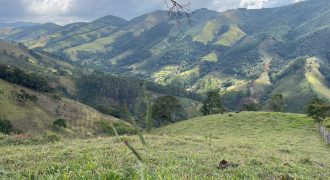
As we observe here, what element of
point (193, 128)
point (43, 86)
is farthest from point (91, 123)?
point (193, 128)

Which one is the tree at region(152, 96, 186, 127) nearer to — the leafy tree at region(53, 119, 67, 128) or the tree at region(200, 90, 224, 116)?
the tree at region(200, 90, 224, 116)

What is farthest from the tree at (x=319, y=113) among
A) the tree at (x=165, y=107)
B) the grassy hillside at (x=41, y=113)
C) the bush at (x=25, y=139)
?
the grassy hillside at (x=41, y=113)

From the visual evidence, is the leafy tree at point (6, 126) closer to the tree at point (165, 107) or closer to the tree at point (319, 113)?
the tree at point (165, 107)

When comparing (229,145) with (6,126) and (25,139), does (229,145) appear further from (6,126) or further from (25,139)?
(6,126)

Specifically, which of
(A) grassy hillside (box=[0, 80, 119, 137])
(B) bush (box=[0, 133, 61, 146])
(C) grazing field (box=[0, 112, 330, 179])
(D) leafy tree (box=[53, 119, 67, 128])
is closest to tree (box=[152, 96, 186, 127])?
(C) grazing field (box=[0, 112, 330, 179])

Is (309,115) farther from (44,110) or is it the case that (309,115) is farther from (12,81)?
(12,81)

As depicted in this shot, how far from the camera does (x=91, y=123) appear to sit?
607ft

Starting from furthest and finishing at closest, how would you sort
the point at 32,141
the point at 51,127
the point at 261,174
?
1. the point at 51,127
2. the point at 32,141
3. the point at 261,174

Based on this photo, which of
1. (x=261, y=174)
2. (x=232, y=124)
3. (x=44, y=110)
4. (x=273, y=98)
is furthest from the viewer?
(x=44, y=110)

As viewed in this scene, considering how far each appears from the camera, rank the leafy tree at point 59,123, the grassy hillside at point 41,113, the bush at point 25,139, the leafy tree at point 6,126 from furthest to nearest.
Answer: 1. the leafy tree at point 59,123
2. the grassy hillside at point 41,113
3. the leafy tree at point 6,126
4. the bush at point 25,139

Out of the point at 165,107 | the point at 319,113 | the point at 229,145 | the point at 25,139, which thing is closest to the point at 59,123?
the point at 165,107

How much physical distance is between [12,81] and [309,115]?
130641mm

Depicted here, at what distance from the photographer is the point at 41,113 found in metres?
160

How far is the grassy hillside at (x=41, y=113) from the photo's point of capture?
14525cm
